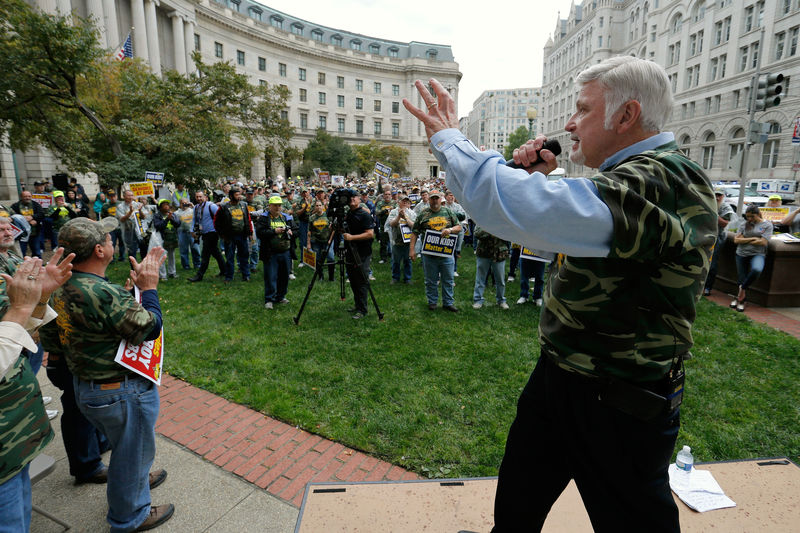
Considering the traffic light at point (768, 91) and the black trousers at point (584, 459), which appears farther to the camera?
the traffic light at point (768, 91)

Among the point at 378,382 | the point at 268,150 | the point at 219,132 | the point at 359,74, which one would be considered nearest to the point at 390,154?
the point at 359,74

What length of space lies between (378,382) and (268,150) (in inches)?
1121

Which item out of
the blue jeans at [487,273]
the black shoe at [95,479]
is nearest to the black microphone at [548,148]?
the black shoe at [95,479]

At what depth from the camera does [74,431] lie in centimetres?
335

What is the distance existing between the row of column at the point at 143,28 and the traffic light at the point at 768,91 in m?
29.5

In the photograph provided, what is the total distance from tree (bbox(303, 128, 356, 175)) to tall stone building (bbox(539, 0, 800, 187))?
34097 millimetres

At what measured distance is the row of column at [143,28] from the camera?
92.9ft

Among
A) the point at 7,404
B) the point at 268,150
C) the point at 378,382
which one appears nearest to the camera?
the point at 7,404

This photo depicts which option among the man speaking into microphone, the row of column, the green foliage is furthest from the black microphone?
the green foliage

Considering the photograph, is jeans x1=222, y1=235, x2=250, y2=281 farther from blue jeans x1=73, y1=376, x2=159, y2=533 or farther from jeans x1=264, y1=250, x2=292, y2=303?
blue jeans x1=73, y1=376, x2=159, y2=533

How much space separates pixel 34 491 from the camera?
11.2 ft

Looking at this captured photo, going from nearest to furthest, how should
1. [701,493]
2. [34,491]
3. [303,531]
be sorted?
[303,531]
[701,493]
[34,491]

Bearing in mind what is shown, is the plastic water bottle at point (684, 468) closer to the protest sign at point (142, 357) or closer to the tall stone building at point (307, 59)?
the protest sign at point (142, 357)

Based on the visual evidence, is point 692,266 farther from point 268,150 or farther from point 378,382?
point 268,150
